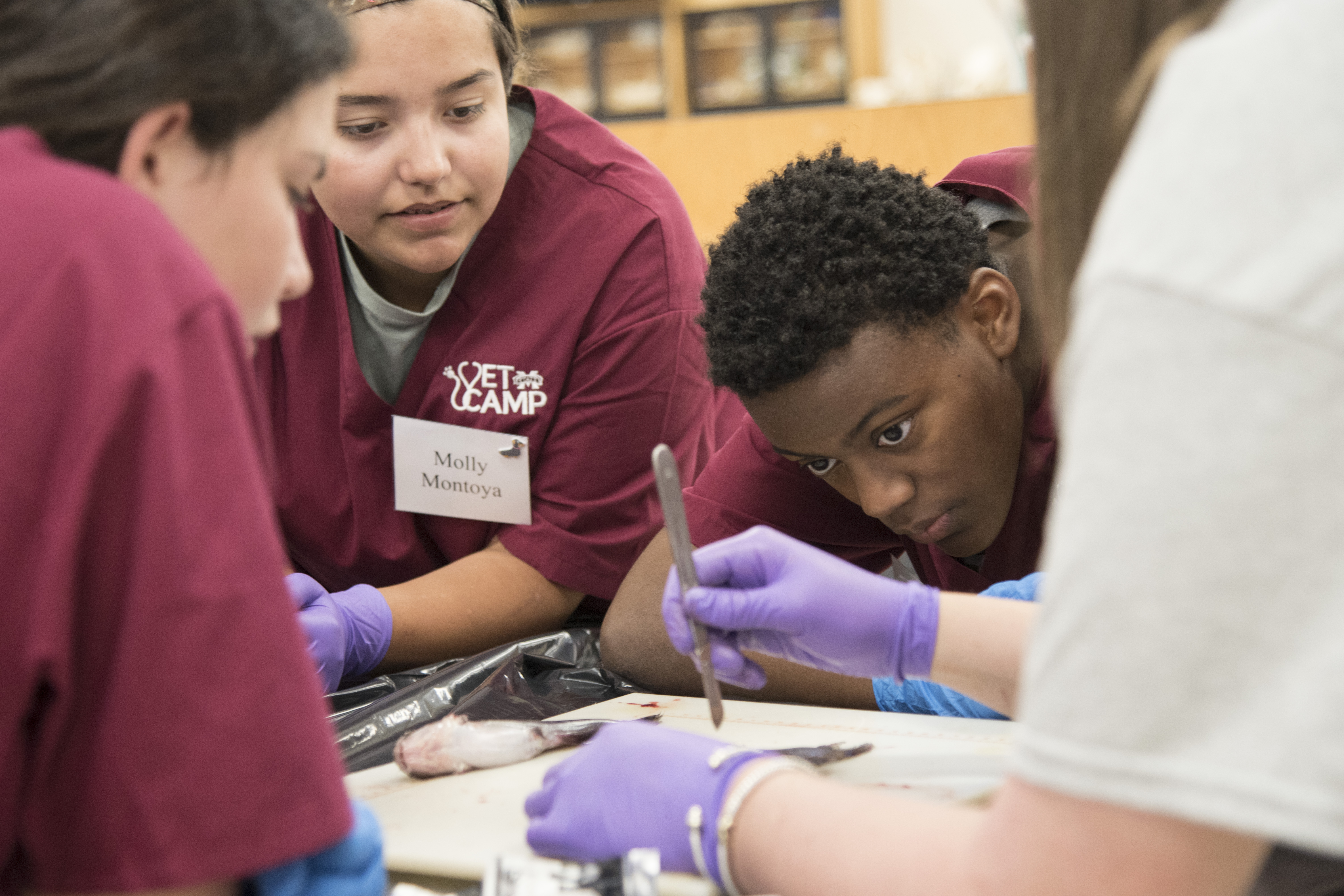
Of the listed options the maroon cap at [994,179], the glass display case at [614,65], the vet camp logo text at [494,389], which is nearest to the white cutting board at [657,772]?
the vet camp logo text at [494,389]

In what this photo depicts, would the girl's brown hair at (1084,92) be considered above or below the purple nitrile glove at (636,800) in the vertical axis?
above

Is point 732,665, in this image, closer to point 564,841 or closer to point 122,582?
point 564,841

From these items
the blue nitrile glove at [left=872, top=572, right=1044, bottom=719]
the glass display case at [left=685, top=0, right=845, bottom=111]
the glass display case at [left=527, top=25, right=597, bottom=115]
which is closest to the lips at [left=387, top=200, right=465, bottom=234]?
the blue nitrile glove at [left=872, top=572, right=1044, bottom=719]

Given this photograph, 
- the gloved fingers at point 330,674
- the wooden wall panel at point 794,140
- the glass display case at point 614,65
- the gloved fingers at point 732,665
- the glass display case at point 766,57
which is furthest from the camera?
the glass display case at point 614,65

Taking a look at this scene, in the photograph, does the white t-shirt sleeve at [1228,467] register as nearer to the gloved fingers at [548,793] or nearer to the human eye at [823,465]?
the gloved fingers at [548,793]

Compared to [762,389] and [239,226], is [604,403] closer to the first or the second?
[762,389]

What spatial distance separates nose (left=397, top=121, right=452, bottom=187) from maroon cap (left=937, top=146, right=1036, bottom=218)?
59 cm

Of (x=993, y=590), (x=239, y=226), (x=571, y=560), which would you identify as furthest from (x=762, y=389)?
(x=239, y=226)

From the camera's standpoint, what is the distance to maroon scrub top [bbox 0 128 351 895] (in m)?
0.47

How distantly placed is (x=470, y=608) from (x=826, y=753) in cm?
60

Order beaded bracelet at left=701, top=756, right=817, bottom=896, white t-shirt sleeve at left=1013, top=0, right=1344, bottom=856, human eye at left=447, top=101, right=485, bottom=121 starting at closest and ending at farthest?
white t-shirt sleeve at left=1013, top=0, right=1344, bottom=856, beaded bracelet at left=701, top=756, right=817, bottom=896, human eye at left=447, top=101, right=485, bottom=121

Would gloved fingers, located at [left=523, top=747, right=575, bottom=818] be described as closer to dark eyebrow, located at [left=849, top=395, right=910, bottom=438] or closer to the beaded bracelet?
the beaded bracelet

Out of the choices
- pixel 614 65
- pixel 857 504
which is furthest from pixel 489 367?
pixel 614 65

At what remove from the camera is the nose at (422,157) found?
1.34 metres
